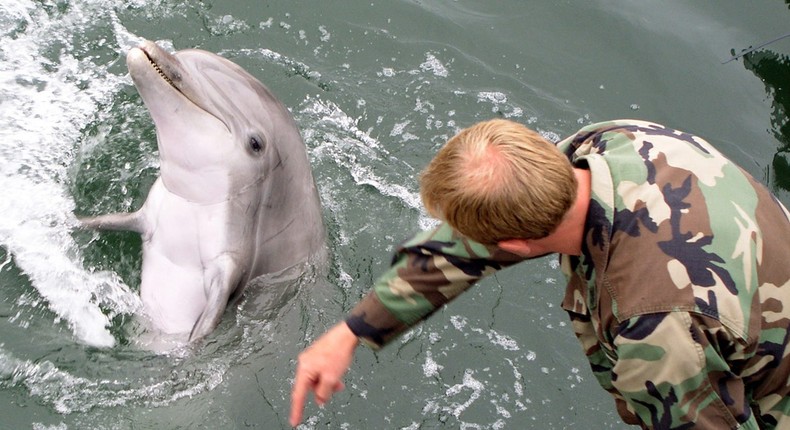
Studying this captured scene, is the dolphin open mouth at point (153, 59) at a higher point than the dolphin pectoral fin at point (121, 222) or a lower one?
higher

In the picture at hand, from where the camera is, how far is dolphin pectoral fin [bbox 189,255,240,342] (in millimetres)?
5457

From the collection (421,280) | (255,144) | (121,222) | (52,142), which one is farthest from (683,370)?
(52,142)

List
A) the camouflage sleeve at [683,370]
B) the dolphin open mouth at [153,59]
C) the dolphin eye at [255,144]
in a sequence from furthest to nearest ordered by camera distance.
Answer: the dolphin eye at [255,144] → the dolphin open mouth at [153,59] → the camouflage sleeve at [683,370]

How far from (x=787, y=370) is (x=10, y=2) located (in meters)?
8.16

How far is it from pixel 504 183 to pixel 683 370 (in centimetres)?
101

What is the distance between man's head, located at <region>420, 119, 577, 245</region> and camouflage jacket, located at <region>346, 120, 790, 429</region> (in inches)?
12.0

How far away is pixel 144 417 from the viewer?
5789 millimetres

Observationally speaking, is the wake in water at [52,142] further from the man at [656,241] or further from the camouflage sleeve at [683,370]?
the camouflage sleeve at [683,370]

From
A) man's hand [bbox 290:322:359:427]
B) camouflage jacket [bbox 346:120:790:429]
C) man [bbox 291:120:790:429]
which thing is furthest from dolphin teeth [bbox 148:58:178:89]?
camouflage jacket [bbox 346:120:790:429]

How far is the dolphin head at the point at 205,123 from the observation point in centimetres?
530

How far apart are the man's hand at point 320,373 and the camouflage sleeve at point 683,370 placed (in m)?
1.29

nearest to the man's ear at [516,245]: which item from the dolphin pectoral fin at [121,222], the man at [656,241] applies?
the man at [656,241]

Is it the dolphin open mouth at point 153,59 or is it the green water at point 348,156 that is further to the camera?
the green water at point 348,156

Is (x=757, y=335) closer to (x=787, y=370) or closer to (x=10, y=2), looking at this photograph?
(x=787, y=370)
